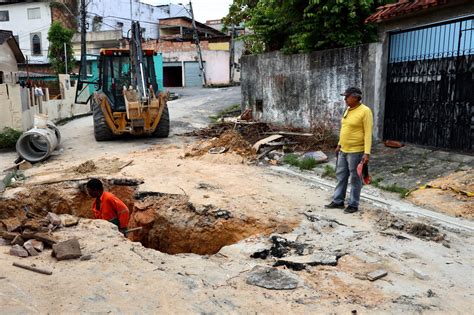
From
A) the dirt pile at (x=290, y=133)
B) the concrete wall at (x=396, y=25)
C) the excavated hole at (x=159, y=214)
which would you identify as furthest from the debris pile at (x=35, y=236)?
the concrete wall at (x=396, y=25)

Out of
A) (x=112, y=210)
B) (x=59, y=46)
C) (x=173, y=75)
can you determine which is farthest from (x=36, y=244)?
(x=173, y=75)

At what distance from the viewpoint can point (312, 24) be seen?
10.9 meters

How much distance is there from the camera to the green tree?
1117 inches

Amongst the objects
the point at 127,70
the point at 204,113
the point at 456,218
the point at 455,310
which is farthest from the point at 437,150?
the point at 204,113

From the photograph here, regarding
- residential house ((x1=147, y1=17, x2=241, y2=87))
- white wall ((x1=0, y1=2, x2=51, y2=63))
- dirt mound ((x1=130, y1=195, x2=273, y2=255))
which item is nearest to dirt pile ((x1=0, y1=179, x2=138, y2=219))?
dirt mound ((x1=130, y1=195, x2=273, y2=255))

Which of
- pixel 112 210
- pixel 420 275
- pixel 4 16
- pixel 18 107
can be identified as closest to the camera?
pixel 420 275

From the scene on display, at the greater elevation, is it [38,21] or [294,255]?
[38,21]

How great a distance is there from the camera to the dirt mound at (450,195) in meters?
6.07

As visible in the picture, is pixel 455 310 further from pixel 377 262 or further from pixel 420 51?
pixel 420 51

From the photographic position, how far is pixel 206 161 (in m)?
9.87

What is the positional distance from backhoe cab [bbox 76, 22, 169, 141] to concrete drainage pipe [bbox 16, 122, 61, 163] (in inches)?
60.0

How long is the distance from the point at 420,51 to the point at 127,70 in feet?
25.6

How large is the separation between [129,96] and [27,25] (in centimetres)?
3033

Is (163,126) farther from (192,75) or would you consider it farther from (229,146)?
(192,75)
